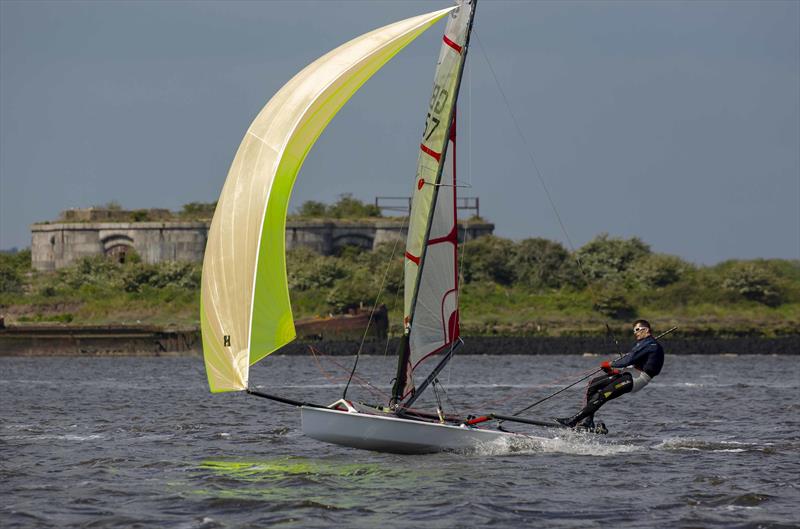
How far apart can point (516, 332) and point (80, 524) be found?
175 ft

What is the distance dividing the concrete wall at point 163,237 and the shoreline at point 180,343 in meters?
16.2

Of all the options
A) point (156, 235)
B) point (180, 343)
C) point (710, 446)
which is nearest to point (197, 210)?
point (156, 235)

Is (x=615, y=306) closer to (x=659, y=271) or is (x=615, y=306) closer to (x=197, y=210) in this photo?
(x=659, y=271)

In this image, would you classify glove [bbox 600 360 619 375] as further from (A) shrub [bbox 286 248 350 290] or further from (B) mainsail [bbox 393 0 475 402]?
(A) shrub [bbox 286 248 350 290]

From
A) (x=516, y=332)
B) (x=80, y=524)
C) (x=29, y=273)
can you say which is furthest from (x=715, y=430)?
(x=29, y=273)

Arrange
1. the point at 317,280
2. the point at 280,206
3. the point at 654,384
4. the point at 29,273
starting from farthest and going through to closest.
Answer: the point at 29,273 < the point at 317,280 < the point at 654,384 < the point at 280,206

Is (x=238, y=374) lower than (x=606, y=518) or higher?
higher

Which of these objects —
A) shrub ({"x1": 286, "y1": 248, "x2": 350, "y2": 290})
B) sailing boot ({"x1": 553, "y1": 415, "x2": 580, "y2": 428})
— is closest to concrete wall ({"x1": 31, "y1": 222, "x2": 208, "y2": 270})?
shrub ({"x1": 286, "y1": 248, "x2": 350, "y2": 290})

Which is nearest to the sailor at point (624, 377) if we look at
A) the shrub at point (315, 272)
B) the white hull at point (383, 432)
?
the white hull at point (383, 432)

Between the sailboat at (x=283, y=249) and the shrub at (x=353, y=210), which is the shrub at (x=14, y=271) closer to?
the shrub at (x=353, y=210)

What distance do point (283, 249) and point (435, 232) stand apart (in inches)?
96.0

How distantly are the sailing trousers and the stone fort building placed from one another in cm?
5780

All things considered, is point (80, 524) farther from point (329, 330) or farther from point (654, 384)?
point (329, 330)

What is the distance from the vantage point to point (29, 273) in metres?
83.5
